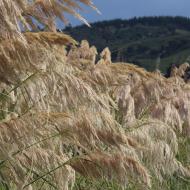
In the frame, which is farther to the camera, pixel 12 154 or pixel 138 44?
pixel 138 44

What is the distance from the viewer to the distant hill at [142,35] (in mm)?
142288

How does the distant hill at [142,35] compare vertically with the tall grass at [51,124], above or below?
above

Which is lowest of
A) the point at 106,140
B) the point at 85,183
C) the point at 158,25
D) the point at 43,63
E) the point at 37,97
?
the point at 85,183

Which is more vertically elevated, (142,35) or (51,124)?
(142,35)

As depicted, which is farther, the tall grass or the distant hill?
the distant hill

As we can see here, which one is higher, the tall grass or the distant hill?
the distant hill

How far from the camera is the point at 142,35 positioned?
579 ft

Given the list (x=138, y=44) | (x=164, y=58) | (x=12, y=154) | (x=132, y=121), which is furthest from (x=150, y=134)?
(x=138, y=44)

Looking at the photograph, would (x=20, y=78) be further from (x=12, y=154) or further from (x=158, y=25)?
(x=158, y=25)

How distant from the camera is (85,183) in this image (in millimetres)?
4996

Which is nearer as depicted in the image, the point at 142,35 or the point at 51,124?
the point at 51,124

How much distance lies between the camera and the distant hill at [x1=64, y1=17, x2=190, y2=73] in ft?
467

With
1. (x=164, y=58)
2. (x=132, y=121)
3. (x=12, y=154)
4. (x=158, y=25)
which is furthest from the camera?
(x=158, y=25)

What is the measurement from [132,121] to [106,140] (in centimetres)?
222
